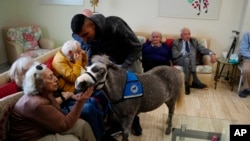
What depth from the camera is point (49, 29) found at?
16.9 feet

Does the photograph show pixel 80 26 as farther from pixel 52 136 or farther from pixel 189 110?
pixel 189 110

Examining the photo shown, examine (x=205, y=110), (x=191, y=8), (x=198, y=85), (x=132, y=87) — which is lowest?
(x=205, y=110)

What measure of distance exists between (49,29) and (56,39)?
28cm

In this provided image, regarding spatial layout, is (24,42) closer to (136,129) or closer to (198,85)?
(136,129)

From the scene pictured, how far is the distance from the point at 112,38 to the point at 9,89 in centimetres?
96

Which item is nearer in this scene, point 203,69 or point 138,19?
point 203,69

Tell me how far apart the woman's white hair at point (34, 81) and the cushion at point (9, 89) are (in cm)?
32

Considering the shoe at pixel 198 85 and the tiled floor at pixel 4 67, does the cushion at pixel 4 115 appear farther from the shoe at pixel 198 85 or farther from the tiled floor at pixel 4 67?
the tiled floor at pixel 4 67

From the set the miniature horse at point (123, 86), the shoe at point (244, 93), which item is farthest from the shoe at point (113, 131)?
the shoe at point (244, 93)

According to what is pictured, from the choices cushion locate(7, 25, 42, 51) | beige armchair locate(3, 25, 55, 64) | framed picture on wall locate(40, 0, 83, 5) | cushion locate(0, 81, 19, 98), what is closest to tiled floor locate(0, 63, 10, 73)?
beige armchair locate(3, 25, 55, 64)

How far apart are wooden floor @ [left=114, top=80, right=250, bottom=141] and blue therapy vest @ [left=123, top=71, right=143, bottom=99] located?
2.49ft

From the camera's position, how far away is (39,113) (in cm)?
145

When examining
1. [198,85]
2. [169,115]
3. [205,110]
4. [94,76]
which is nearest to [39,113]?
[94,76]

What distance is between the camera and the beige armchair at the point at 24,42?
4449mm
